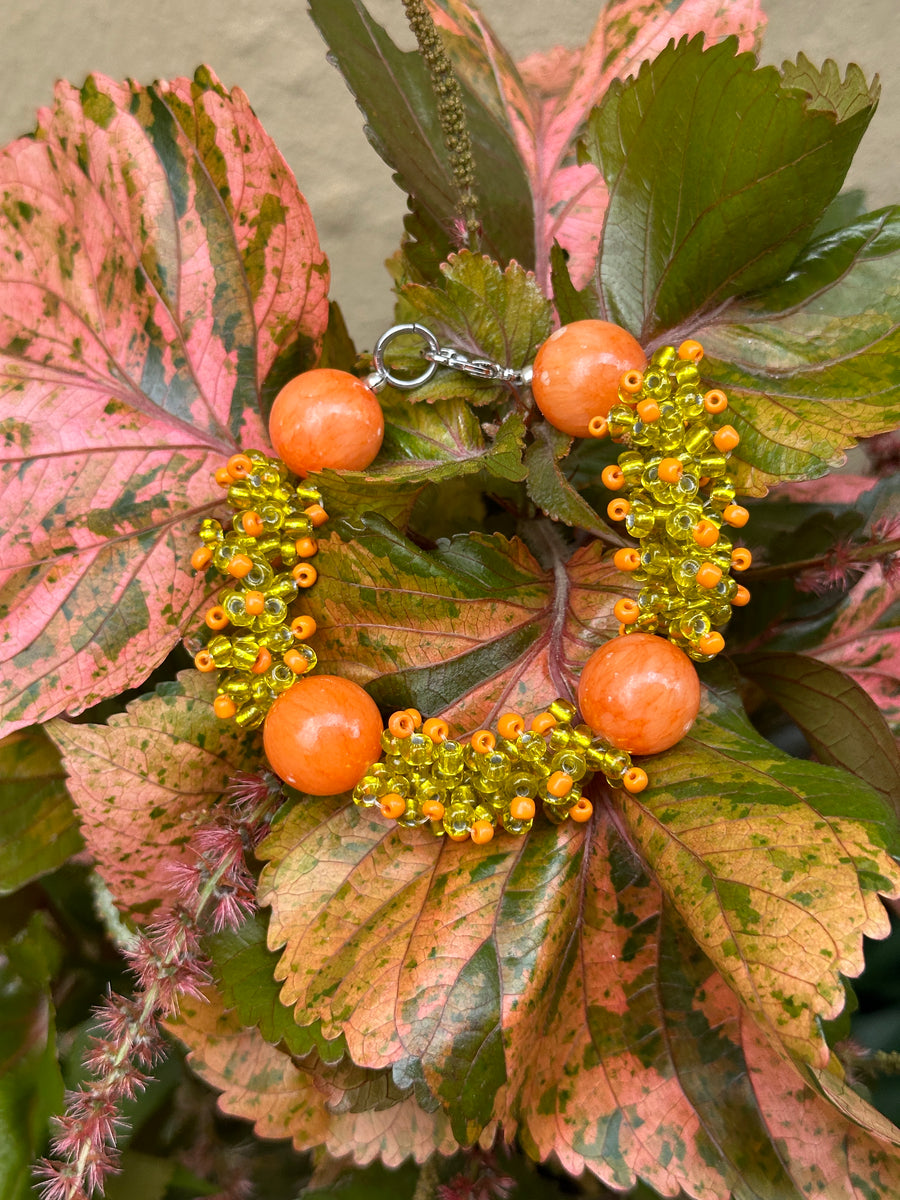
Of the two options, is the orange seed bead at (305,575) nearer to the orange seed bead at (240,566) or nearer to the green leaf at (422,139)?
the orange seed bead at (240,566)

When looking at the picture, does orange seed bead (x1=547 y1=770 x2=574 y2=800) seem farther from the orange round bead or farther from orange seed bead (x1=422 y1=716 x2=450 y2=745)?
the orange round bead

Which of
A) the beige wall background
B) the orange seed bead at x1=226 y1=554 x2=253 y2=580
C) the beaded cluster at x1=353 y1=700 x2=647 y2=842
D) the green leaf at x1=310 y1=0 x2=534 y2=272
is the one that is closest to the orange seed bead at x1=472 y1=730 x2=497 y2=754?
the beaded cluster at x1=353 y1=700 x2=647 y2=842

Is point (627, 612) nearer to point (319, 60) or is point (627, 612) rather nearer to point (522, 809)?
point (522, 809)

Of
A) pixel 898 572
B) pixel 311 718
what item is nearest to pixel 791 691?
pixel 898 572

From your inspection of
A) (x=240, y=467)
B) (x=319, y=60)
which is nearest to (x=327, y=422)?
(x=240, y=467)

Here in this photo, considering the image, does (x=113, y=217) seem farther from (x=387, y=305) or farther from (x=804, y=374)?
(x=387, y=305)

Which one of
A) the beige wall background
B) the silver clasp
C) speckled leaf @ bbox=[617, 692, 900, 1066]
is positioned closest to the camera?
speckled leaf @ bbox=[617, 692, 900, 1066]

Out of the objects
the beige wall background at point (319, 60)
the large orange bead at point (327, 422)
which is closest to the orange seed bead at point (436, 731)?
the large orange bead at point (327, 422)
